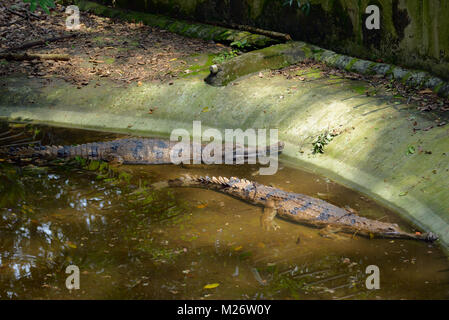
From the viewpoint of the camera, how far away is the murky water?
4.35m

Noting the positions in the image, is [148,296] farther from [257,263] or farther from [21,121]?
[21,121]

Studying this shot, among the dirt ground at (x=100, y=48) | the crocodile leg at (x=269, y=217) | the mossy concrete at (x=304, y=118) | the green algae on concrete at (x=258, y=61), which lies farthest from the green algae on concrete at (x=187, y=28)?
the crocodile leg at (x=269, y=217)

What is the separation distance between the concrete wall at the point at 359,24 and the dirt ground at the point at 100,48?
0.98m

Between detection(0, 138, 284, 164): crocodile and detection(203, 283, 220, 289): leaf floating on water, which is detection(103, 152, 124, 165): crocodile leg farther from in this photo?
detection(203, 283, 220, 289): leaf floating on water

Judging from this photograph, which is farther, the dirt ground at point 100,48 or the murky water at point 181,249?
the dirt ground at point 100,48

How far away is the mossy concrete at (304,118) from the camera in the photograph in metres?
5.89

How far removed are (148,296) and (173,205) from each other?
1.76 meters

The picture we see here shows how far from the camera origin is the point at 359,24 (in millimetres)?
8898

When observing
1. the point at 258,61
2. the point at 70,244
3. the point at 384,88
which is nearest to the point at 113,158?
the point at 70,244

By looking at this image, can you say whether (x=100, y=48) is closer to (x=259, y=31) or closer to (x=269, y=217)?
(x=259, y=31)

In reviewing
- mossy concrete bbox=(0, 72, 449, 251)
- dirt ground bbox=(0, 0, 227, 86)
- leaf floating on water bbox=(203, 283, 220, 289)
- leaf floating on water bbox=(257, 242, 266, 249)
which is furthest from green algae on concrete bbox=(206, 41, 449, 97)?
leaf floating on water bbox=(203, 283, 220, 289)

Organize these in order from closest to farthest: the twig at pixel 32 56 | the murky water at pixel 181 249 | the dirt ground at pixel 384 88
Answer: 1. the murky water at pixel 181 249
2. the dirt ground at pixel 384 88
3. the twig at pixel 32 56

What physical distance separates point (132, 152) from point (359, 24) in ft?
14.8

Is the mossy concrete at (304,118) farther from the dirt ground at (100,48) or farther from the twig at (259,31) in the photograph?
the twig at (259,31)
